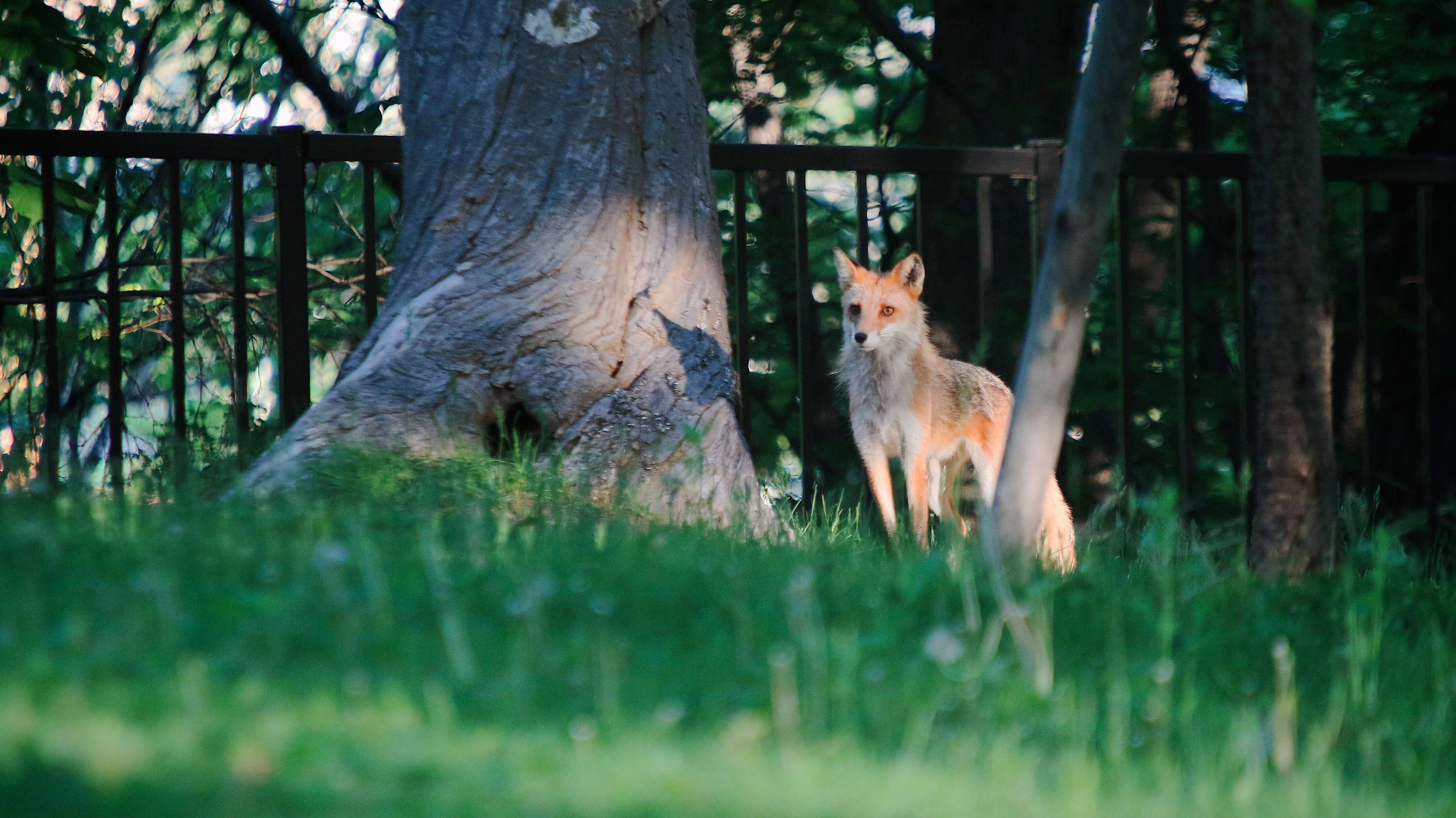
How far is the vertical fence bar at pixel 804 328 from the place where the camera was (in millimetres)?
6184

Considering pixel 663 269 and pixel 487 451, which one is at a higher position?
pixel 663 269

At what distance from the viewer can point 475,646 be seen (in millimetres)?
2365

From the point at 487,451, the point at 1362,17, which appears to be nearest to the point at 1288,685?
the point at 487,451

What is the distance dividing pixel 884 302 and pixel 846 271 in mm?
266

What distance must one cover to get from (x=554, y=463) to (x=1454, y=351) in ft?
20.9

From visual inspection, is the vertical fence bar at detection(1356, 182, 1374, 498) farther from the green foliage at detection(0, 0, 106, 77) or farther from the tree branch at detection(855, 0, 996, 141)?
the green foliage at detection(0, 0, 106, 77)

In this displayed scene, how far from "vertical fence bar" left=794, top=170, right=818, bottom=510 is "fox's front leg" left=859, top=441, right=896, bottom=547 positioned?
31 cm

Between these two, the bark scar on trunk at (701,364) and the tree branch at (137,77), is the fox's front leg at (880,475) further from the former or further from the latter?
the tree branch at (137,77)

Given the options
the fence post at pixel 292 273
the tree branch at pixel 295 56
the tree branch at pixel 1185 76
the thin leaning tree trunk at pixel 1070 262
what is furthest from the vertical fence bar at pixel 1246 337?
the tree branch at pixel 295 56

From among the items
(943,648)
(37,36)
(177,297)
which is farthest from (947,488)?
(37,36)

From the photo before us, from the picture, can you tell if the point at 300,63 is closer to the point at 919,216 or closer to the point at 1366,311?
the point at 919,216

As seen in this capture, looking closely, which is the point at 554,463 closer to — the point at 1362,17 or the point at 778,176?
the point at 1362,17

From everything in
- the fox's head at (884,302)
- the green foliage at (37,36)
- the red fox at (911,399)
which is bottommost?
the red fox at (911,399)

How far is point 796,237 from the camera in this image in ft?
22.2
